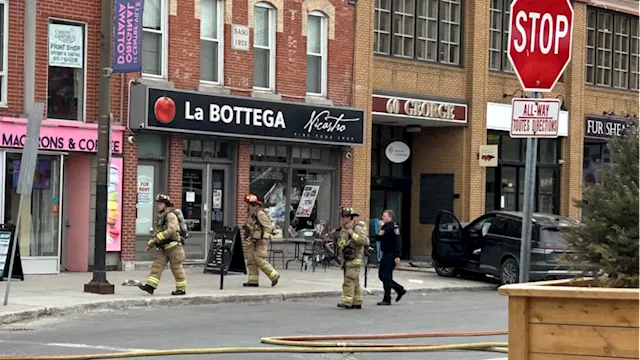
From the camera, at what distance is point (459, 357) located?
12.2m

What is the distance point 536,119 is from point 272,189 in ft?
60.6

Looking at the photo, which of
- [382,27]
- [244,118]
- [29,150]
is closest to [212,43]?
[244,118]

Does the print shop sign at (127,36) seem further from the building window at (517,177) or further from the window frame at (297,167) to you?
the building window at (517,177)

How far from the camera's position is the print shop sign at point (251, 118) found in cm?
2398

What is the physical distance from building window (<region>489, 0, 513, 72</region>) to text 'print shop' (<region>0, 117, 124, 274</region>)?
499 inches

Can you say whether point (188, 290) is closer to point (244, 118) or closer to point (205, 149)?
point (205, 149)

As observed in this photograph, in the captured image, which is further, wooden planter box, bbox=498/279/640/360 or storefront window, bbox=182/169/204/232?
storefront window, bbox=182/169/204/232

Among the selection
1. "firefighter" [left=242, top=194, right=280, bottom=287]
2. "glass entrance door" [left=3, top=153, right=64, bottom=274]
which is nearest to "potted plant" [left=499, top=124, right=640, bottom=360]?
"firefighter" [left=242, top=194, right=280, bottom=287]

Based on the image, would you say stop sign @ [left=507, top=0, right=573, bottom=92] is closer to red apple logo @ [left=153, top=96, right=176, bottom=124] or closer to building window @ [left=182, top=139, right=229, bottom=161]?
red apple logo @ [left=153, top=96, right=176, bottom=124]

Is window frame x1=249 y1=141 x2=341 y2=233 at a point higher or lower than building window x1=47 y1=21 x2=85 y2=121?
lower

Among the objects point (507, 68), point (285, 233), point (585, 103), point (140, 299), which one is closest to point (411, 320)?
point (140, 299)

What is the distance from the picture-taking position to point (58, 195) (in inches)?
903

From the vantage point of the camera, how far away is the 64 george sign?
23.8 m

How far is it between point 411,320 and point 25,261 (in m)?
9.02
